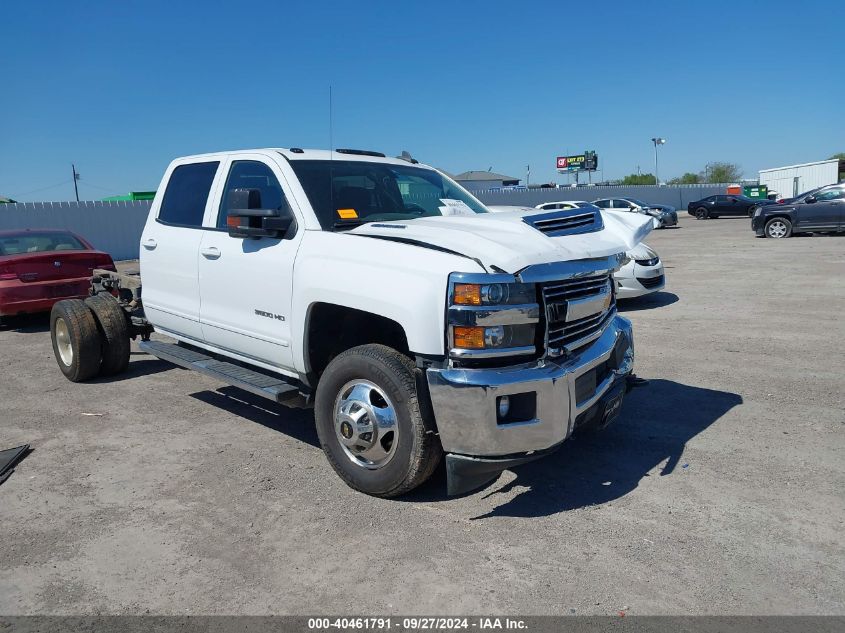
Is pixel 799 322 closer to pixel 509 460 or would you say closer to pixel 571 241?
pixel 571 241

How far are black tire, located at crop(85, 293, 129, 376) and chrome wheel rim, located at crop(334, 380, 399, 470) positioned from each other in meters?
3.75

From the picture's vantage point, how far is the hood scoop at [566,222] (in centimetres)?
414

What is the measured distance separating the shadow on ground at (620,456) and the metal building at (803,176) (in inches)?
1744

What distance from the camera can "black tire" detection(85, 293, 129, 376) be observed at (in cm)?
685

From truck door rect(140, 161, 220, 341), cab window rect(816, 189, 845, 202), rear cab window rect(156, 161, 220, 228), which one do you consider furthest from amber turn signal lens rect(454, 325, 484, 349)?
cab window rect(816, 189, 845, 202)

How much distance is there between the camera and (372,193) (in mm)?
4973

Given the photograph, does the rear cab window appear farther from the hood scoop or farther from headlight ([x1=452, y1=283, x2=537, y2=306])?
headlight ([x1=452, y1=283, x2=537, y2=306])

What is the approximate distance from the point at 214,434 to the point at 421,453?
2.34 metres

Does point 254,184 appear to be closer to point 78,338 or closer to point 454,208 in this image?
point 454,208

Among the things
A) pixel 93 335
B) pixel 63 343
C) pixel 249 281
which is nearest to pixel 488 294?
pixel 249 281

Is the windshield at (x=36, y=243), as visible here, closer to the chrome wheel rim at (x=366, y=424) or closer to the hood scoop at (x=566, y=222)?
the chrome wheel rim at (x=366, y=424)

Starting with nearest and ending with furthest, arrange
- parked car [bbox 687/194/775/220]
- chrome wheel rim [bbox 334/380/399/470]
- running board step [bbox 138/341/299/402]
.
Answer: chrome wheel rim [bbox 334/380/399/470] < running board step [bbox 138/341/299/402] < parked car [bbox 687/194/775/220]

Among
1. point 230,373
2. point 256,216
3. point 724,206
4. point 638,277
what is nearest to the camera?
point 256,216

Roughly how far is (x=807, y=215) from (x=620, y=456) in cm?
2018
